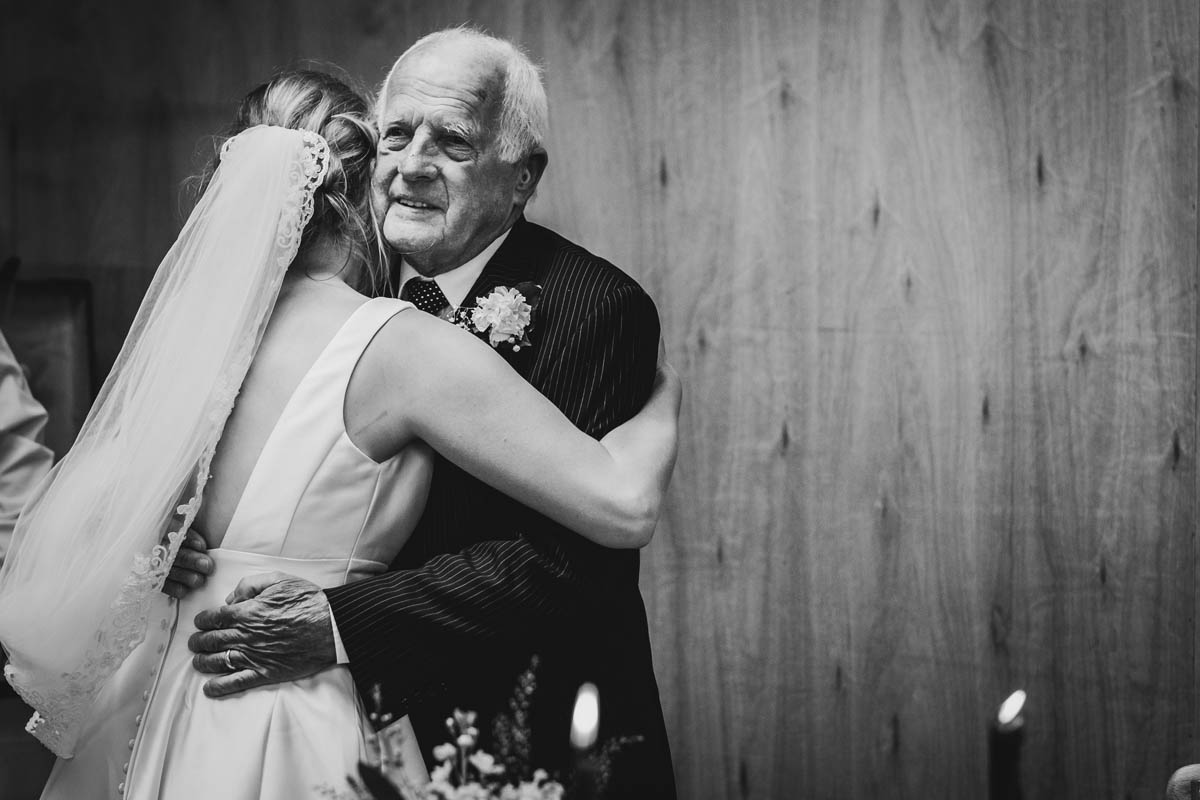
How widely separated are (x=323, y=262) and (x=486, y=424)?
14.7 inches

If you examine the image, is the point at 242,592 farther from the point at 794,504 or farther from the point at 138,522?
the point at 794,504

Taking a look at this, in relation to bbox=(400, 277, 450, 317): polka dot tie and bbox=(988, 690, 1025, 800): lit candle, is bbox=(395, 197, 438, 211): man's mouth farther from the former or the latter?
bbox=(988, 690, 1025, 800): lit candle

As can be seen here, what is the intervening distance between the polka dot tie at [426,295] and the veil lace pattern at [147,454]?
0.37 metres

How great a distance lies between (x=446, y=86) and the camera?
6.78 feet

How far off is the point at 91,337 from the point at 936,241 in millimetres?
2094

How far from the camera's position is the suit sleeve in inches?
68.2

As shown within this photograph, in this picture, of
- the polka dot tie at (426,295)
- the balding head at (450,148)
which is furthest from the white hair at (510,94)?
the polka dot tie at (426,295)

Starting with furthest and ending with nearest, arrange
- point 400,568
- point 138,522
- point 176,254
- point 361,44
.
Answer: point 361,44, point 400,568, point 176,254, point 138,522

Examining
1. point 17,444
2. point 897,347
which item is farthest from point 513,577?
point 897,347

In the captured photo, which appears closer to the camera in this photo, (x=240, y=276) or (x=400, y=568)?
(x=240, y=276)

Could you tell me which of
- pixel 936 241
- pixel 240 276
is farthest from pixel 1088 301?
pixel 240 276

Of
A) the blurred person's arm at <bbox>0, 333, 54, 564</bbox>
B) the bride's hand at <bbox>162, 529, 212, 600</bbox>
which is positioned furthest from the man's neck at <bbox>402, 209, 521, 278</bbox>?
the blurred person's arm at <bbox>0, 333, 54, 564</bbox>

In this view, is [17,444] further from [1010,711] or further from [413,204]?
[1010,711]

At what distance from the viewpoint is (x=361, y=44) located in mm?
3299
